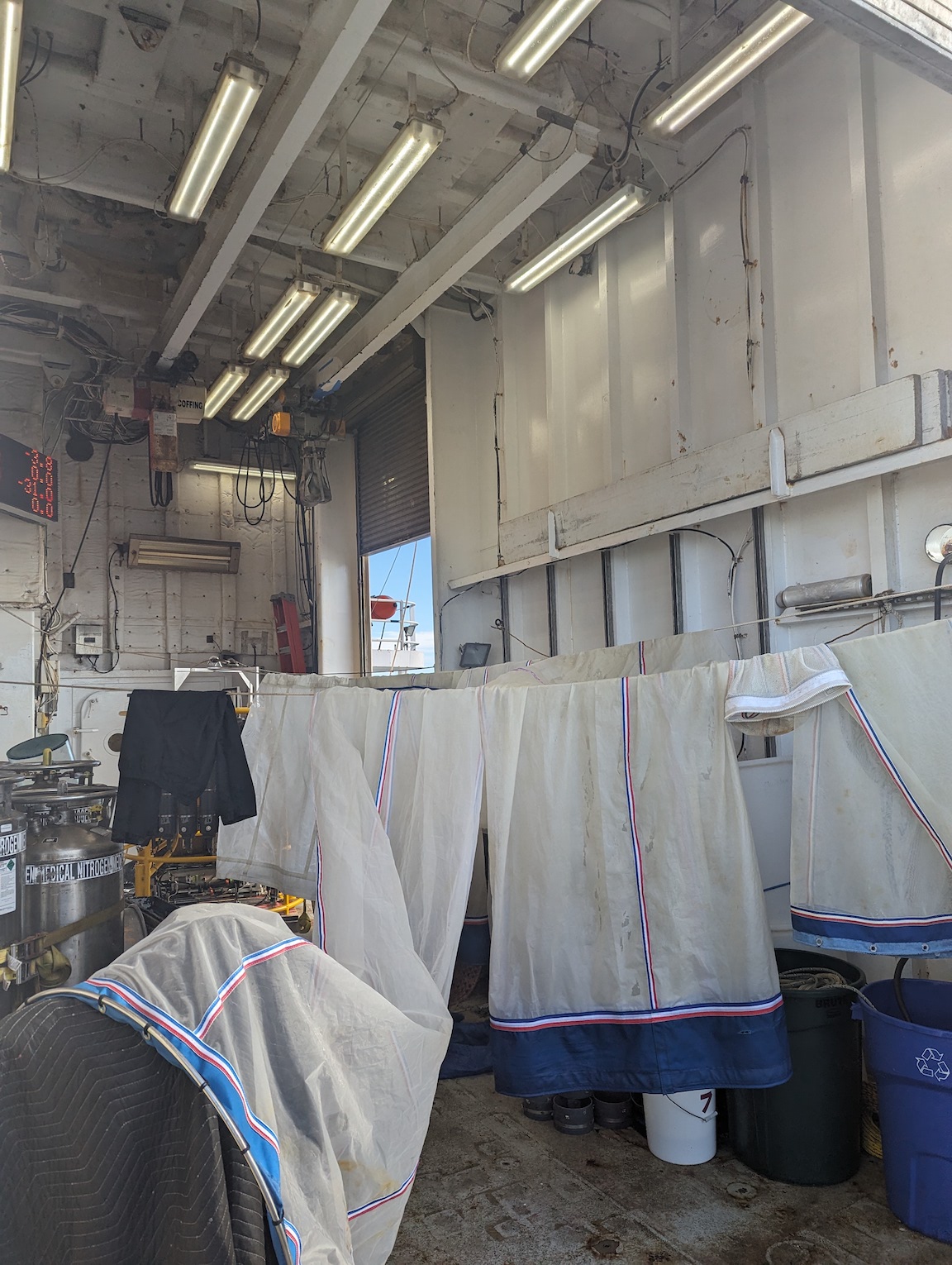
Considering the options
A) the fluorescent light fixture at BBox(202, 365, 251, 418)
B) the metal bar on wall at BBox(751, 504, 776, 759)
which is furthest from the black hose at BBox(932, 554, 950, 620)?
the fluorescent light fixture at BBox(202, 365, 251, 418)

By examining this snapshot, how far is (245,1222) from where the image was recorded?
1.36 meters

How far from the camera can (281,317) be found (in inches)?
231

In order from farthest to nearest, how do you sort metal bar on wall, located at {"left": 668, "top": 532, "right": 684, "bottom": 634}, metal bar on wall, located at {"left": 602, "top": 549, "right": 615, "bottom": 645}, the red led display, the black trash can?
the red led display < metal bar on wall, located at {"left": 602, "top": 549, "right": 615, "bottom": 645} < metal bar on wall, located at {"left": 668, "top": 532, "right": 684, "bottom": 634} < the black trash can

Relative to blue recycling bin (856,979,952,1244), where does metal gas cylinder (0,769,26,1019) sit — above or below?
above

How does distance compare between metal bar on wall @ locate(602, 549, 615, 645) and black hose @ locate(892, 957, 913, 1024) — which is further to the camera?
metal bar on wall @ locate(602, 549, 615, 645)

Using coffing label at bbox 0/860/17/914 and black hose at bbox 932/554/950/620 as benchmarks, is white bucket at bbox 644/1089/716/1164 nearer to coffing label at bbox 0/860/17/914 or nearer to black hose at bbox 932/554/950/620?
black hose at bbox 932/554/950/620

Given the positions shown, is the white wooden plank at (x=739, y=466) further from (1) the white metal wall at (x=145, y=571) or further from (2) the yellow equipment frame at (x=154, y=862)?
(1) the white metal wall at (x=145, y=571)

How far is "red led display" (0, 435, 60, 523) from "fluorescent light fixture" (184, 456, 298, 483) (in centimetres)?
210

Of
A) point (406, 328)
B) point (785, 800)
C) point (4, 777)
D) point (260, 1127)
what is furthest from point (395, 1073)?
point (406, 328)

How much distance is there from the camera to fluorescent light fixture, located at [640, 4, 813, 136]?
336 cm

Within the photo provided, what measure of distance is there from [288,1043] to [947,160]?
3.90 meters

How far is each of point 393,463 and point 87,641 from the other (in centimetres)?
362

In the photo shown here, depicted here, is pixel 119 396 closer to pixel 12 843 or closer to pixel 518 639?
pixel 518 639

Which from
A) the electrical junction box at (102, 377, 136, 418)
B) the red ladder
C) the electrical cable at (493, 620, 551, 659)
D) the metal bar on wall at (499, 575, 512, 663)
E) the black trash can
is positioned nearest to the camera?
the black trash can
